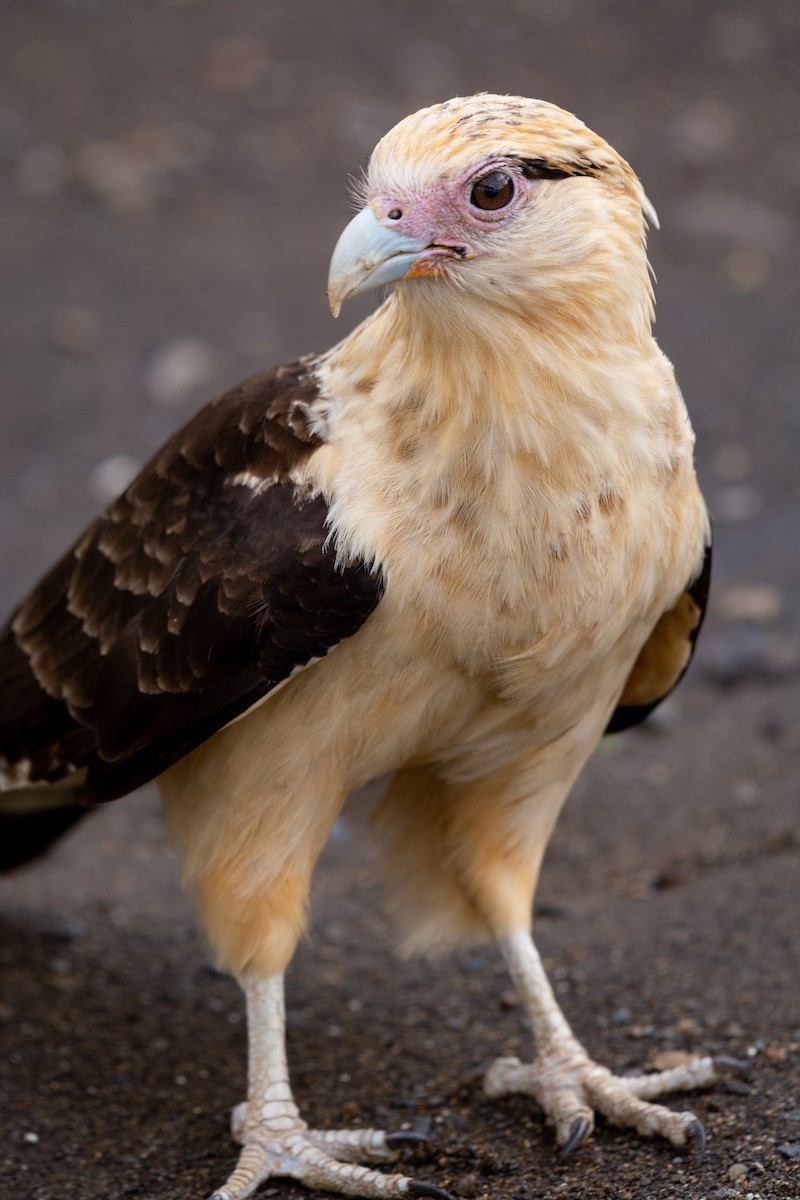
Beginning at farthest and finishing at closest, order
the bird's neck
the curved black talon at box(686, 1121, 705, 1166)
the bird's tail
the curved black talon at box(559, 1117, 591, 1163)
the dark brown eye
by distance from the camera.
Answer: the bird's tail, the curved black talon at box(559, 1117, 591, 1163), the curved black talon at box(686, 1121, 705, 1166), the bird's neck, the dark brown eye

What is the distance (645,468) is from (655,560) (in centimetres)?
28

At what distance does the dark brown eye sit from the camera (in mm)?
3783

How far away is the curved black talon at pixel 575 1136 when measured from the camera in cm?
446

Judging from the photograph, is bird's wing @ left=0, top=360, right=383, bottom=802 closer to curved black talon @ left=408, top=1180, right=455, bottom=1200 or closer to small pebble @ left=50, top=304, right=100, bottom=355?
curved black talon @ left=408, top=1180, right=455, bottom=1200

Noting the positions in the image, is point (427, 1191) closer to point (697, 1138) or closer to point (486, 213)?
point (697, 1138)

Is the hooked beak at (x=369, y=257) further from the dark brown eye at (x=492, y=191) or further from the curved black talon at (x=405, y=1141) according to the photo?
the curved black talon at (x=405, y=1141)

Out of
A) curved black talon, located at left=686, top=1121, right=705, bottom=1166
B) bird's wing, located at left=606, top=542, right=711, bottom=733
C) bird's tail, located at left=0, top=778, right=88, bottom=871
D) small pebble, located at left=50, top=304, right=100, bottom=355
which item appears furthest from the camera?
small pebble, located at left=50, top=304, right=100, bottom=355

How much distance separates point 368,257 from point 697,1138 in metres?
2.70

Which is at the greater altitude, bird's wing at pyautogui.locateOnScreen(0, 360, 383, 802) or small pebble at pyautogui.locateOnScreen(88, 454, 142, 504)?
small pebble at pyautogui.locateOnScreen(88, 454, 142, 504)

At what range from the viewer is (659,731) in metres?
7.75

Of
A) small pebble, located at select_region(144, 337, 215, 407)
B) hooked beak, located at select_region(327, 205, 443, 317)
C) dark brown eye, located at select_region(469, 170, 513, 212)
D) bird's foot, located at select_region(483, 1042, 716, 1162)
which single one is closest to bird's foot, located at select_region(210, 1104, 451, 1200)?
bird's foot, located at select_region(483, 1042, 716, 1162)

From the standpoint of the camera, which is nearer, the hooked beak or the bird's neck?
the hooked beak

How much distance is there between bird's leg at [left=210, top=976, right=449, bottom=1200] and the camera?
171 inches

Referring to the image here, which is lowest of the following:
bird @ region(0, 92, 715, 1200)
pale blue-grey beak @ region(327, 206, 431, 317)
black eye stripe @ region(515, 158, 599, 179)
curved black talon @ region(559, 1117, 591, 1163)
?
curved black talon @ region(559, 1117, 591, 1163)
